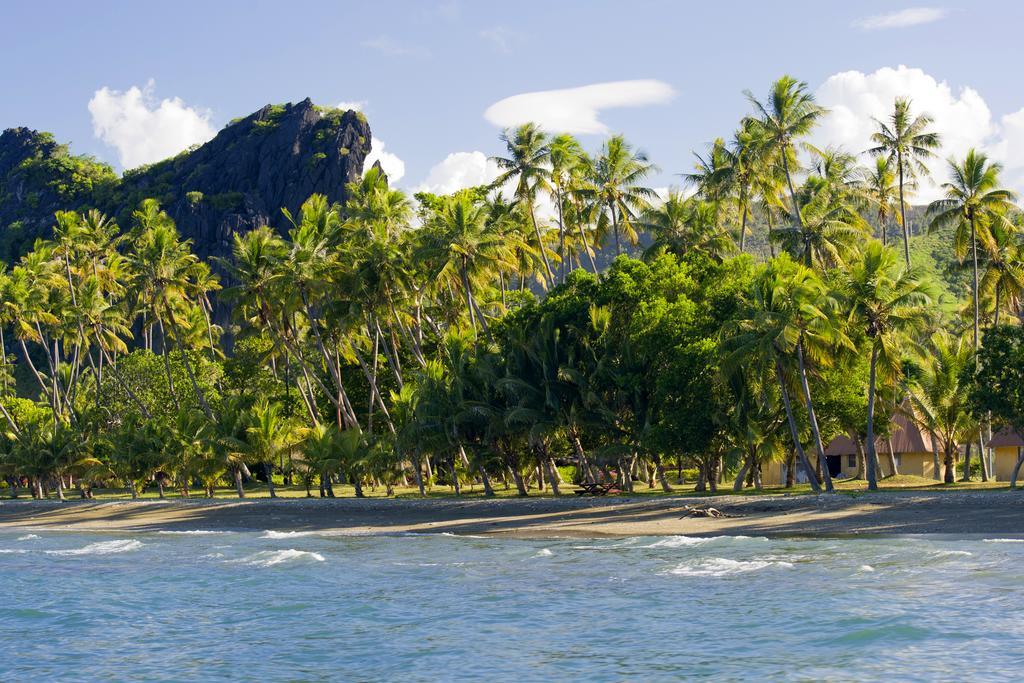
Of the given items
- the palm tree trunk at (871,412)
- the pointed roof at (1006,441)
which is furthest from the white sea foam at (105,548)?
the pointed roof at (1006,441)

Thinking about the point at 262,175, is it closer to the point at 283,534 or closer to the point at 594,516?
the point at 283,534

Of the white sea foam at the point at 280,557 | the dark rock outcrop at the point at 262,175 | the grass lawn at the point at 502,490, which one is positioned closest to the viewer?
the white sea foam at the point at 280,557

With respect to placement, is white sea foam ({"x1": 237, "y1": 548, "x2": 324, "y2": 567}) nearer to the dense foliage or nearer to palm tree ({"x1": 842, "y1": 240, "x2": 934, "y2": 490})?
Result: the dense foliage

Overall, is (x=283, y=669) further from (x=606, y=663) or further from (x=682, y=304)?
(x=682, y=304)

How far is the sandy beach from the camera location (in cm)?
3005

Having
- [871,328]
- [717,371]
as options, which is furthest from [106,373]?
[871,328]

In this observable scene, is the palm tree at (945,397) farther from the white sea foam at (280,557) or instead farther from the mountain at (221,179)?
the mountain at (221,179)

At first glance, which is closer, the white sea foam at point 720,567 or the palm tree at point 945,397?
the white sea foam at point 720,567

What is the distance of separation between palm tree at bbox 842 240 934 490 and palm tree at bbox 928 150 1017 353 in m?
9.80

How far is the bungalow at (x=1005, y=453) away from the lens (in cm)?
4759

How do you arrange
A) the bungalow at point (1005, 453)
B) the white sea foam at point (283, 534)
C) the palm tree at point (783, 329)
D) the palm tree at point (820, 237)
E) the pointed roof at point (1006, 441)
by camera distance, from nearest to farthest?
the palm tree at point (783, 329)
the white sea foam at point (283, 534)
the palm tree at point (820, 237)
the pointed roof at point (1006, 441)
the bungalow at point (1005, 453)

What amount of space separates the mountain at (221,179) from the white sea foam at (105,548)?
252 ft

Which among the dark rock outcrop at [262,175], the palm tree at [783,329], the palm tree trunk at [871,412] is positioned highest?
the dark rock outcrop at [262,175]

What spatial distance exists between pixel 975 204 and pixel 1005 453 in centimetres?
1283
